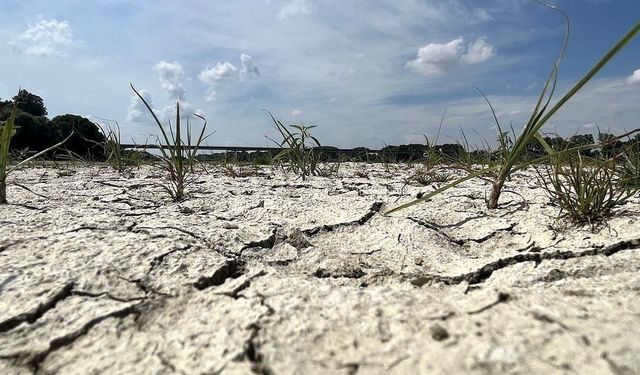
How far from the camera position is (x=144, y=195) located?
186 centimetres

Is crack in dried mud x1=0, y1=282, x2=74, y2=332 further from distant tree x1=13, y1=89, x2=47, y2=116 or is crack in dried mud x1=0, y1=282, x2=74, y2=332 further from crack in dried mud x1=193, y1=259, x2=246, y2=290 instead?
distant tree x1=13, y1=89, x2=47, y2=116

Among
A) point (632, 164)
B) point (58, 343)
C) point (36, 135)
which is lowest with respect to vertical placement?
point (58, 343)

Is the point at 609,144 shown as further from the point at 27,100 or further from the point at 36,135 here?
the point at 36,135

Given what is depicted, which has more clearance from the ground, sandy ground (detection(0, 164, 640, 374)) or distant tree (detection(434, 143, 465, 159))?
distant tree (detection(434, 143, 465, 159))

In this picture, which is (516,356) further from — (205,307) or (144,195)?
(144,195)

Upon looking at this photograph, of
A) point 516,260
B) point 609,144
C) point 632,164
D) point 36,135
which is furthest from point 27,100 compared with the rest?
point 36,135

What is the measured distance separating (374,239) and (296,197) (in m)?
0.65

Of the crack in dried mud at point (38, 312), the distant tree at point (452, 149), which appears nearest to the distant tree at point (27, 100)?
the crack in dried mud at point (38, 312)

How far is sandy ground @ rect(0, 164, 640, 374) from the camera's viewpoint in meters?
0.58

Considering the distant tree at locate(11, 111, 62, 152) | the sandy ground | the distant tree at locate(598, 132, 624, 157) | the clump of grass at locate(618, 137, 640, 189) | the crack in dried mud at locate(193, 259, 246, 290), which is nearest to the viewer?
the sandy ground

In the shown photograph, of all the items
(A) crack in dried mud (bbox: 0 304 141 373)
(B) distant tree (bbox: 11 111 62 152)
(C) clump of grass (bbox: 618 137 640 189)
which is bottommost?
(A) crack in dried mud (bbox: 0 304 141 373)

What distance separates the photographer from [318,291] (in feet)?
2.58

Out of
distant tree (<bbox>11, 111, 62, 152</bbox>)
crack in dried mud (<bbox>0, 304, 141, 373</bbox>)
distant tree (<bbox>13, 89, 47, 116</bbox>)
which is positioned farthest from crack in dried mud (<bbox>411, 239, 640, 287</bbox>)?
distant tree (<bbox>11, 111, 62, 152</bbox>)

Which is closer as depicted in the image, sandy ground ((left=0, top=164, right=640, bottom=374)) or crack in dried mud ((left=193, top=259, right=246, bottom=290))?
sandy ground ((left=0, top=164, right=640, bottom=374))
